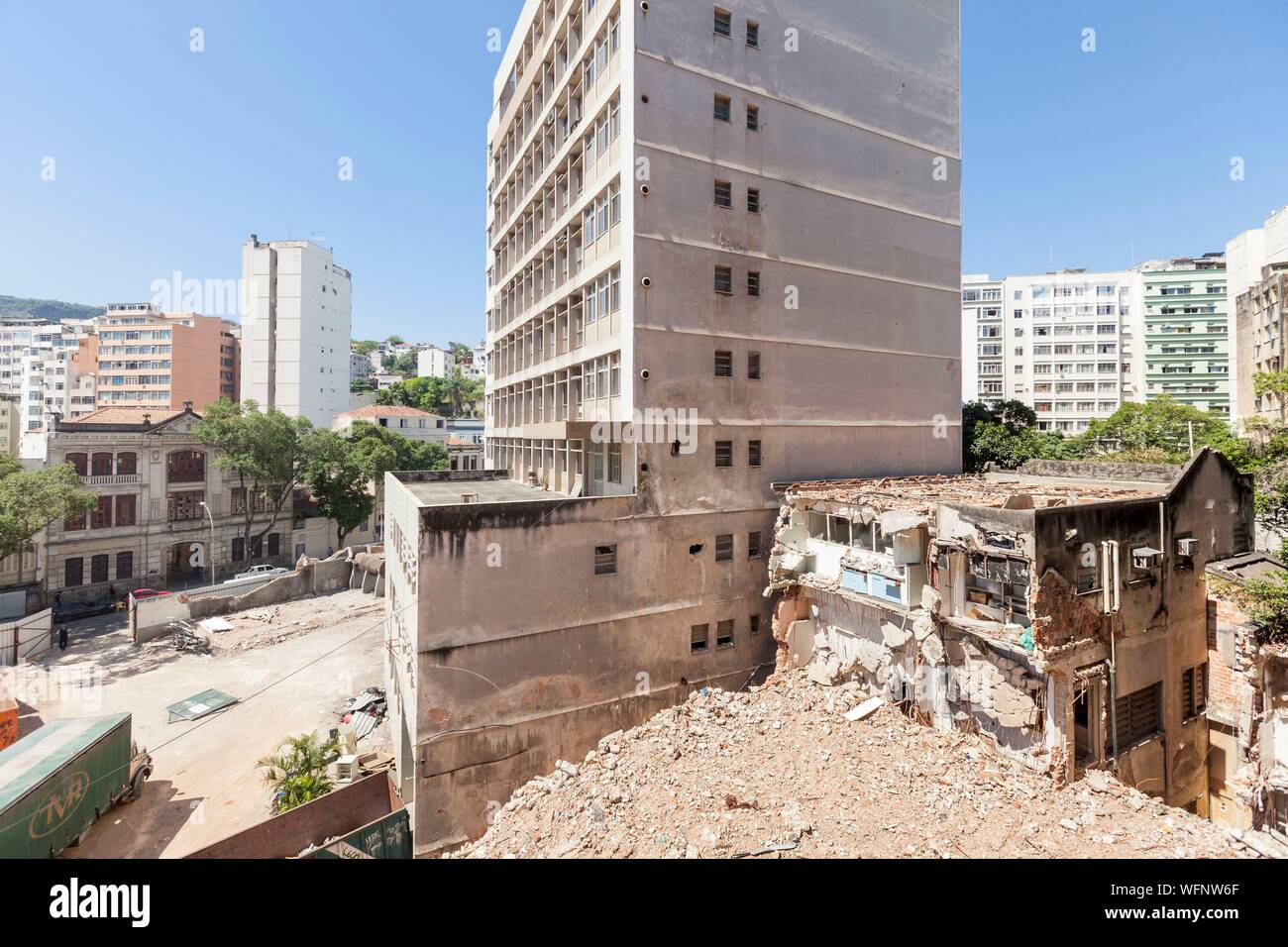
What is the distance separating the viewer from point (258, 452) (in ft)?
142

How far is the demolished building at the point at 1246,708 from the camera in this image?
40.1ft

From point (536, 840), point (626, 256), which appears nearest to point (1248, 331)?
point (626, 256)

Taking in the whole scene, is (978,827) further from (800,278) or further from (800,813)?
(800,278)

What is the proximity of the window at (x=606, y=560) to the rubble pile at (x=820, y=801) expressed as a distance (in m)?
4.50

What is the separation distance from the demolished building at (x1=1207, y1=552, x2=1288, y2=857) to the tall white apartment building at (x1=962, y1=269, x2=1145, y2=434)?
207 feet

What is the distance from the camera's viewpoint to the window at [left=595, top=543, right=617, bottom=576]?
1728 centimetres

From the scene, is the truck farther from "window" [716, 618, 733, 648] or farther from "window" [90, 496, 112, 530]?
"window" [90, 496, 112, 530]

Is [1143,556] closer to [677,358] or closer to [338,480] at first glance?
[677,358]

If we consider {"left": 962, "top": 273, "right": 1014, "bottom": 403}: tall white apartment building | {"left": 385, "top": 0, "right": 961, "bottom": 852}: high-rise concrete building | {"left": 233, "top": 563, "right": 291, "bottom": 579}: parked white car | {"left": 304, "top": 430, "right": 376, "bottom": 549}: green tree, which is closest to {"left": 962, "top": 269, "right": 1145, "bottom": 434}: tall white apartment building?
{"left": 962, "top": 273, "right": 1014, "bottom": 403}: tall white apartment building

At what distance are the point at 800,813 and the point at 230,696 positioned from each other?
2403cm

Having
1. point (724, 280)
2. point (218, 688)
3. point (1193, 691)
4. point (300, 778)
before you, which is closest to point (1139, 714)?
point (1193, 691)

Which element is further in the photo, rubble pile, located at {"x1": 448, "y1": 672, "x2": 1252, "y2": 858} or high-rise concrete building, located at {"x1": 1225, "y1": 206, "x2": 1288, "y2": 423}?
high-rise concrete building, located at {"x1": 1225, "y1": 206, "x2": 1288, "y2": 423}

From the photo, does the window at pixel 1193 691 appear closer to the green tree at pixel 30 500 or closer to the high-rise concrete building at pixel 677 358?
the high-rise concrete building at pixel 677 358

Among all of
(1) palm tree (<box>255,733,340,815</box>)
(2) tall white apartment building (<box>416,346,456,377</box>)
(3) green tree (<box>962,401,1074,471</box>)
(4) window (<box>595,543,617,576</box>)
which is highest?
(2) tall white apartment building (<box>416,346,456,377</box>)
